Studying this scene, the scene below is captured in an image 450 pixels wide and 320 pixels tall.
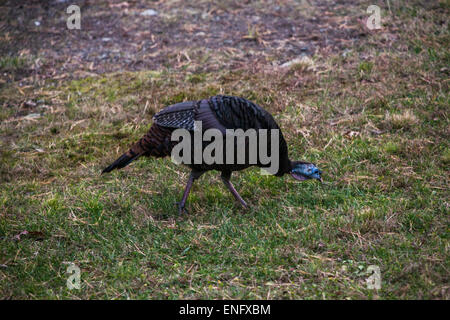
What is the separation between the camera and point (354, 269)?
3.39 meters

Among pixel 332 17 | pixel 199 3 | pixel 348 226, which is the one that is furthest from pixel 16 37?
pixel 348 226

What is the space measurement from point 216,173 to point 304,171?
0.99 metres

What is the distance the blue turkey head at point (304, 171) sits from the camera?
428 centimetres

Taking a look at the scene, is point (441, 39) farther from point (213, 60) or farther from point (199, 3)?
point (199, 3)

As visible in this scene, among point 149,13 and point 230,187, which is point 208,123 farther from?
point 149,13

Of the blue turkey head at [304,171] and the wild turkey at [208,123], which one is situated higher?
the wild turkey at [208,123]

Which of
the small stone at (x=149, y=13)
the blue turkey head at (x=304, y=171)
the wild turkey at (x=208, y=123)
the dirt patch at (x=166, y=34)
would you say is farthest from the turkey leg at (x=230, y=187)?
the small stone at (x=149, y=13)

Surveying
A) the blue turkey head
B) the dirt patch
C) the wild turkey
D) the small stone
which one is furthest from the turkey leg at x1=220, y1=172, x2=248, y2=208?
the small stone

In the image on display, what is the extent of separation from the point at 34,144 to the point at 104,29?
10.5 ft

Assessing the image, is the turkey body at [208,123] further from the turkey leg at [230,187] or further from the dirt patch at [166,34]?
the dirt patch at [166,34]

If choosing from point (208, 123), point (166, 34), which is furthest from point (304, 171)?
point (166, 34)

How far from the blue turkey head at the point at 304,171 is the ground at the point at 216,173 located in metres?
0.16

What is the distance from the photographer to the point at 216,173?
4.93m

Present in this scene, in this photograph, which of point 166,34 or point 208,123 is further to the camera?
point 166,34
